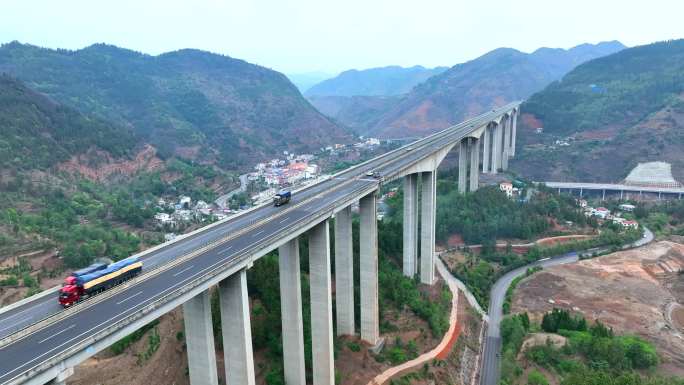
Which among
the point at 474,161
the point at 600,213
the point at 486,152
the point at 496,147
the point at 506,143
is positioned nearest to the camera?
the point at 600,213

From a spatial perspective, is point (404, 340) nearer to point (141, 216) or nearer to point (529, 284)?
point (529, 284)

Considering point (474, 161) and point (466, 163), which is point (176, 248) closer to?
point (466, 163)

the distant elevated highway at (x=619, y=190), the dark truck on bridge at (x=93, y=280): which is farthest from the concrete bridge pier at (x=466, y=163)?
the dark truck on bridge at (x=93, y=280)

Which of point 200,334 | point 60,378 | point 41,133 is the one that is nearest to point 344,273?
point 200,334

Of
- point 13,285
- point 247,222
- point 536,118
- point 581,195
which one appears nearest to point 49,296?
point 247,222

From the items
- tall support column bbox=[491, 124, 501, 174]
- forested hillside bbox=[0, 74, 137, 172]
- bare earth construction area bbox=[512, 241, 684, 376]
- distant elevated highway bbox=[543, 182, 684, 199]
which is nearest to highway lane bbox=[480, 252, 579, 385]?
bare earth construction area bbox=[512, 241, 684, 376]
